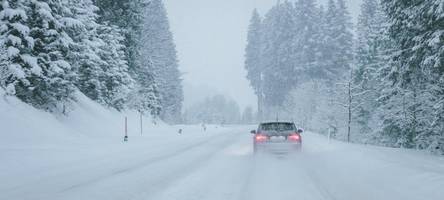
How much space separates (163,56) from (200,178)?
51582 millimetres

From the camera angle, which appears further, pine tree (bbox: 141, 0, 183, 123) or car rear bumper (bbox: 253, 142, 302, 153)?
pine tree (bbox: 141, 0, 183, 123)

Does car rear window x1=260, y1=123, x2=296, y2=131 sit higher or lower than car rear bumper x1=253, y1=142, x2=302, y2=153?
A: higher

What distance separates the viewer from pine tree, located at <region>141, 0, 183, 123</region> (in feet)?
176

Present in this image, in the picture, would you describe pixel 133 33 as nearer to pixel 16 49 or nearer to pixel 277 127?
pixel 16 49

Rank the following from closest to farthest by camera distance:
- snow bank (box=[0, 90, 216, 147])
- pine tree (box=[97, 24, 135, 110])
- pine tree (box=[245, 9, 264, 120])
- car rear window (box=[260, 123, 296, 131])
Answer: snow bank (box=[0, 90, 216, 147]), car rear window (box=[260, 123, 296, 131]), pine tree (box=[97, 24, 135, 110]), pine tree (box=[245, 9, 264, 120])

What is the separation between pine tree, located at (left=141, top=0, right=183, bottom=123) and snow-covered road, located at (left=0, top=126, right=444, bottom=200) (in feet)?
119

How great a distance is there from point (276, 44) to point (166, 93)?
21.4 m

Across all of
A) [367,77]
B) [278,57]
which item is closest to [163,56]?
[278,57]

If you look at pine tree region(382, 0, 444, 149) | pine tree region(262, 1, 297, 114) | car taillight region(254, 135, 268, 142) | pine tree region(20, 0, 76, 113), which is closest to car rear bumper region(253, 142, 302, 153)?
car taillight region(254, 135, 268, 142)

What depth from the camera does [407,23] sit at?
50.4ft

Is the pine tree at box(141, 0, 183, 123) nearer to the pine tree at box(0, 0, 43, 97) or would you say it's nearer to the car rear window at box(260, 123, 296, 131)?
the pine tree at box(0, 0, 43, 97)

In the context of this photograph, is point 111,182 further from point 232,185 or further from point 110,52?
point 110,52

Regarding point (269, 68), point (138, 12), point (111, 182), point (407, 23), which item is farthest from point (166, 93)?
point (111, 182)

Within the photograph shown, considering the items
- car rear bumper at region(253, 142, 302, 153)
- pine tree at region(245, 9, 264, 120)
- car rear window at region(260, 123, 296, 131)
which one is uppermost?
pine tree at region(245, 9, 264, 120)
